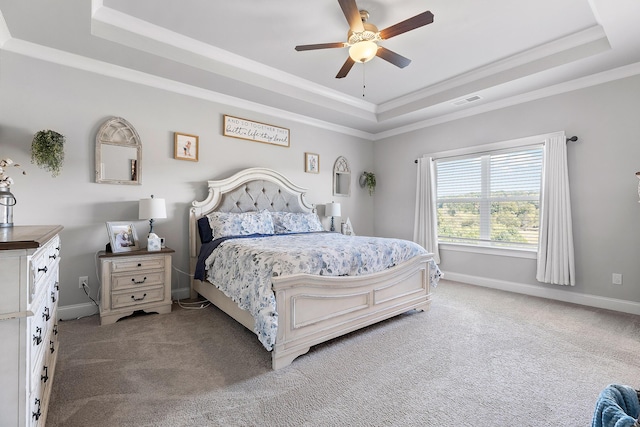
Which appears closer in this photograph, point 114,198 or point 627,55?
point 627,55

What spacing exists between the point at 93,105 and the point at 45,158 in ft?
2.43

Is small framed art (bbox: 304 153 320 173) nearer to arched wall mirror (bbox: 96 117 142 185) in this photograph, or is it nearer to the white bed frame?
the white bed frame

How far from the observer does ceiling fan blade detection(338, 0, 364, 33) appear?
212cm

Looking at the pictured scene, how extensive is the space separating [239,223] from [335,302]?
1695 millimetres

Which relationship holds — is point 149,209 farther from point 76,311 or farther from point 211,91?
point 211,91

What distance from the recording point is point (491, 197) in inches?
169

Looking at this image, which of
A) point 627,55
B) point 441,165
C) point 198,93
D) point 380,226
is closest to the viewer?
point 627,55

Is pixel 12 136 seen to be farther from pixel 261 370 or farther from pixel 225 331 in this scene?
pixel 261 370

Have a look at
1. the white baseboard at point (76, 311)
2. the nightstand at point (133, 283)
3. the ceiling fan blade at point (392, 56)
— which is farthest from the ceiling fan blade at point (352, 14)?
the white baseboard at point (76, 311)

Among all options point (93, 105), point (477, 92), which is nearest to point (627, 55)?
point (477, 92)

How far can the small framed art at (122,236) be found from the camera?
295 centimetres

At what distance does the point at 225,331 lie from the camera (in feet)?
8.76

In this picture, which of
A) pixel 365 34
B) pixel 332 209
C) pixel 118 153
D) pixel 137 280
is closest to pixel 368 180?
pixel 332 209

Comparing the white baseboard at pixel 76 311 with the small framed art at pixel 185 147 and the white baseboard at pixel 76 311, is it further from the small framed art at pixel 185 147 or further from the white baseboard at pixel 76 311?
the small framed art at pixel 185 147
